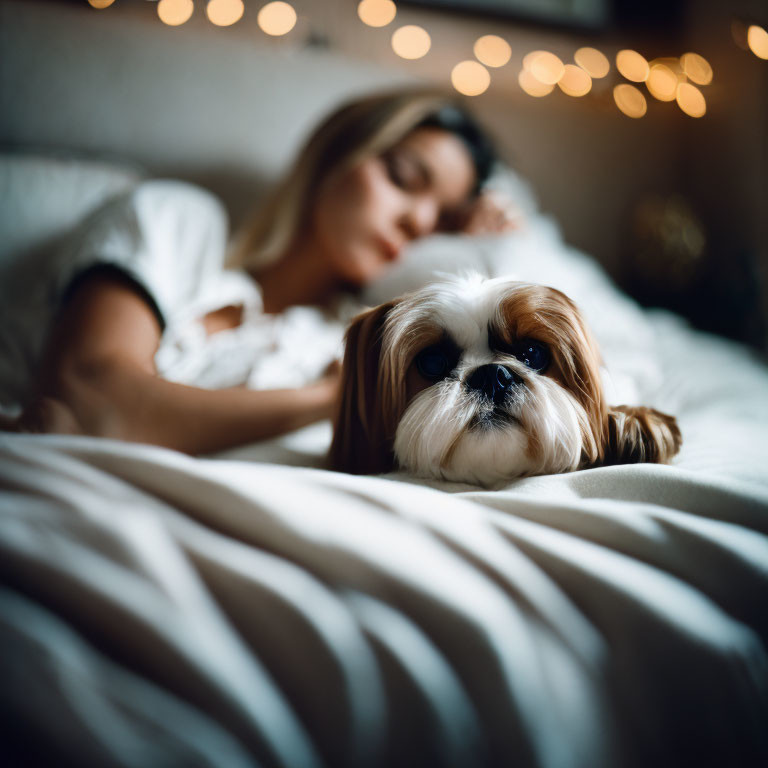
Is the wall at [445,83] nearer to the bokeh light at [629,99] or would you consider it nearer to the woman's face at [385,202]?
the bokeh light at [629,99]

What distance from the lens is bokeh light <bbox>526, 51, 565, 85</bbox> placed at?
2.60 meters

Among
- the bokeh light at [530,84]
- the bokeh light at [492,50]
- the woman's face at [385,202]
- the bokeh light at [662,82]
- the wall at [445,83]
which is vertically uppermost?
the bokeh light at [662,82]

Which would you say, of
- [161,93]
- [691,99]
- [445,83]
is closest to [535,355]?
[161,93]

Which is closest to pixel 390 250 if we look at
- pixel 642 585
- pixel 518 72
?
pixel 642 585

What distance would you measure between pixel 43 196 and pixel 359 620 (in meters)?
1.67

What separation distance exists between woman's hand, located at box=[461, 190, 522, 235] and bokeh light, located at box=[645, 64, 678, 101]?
1339mm

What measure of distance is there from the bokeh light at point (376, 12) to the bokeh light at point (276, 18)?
1.00 ft

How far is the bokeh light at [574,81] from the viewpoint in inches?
104

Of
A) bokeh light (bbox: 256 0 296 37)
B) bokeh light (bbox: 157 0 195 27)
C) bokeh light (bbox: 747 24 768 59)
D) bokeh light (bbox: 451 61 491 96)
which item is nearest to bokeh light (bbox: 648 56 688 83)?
bokeh light (bbox: 451 61 491 96)

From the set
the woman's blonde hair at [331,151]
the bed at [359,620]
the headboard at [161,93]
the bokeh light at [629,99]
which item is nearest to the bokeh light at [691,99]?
the bokeh light at [629,99]

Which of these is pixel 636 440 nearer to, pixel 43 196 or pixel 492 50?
pixel 43 196

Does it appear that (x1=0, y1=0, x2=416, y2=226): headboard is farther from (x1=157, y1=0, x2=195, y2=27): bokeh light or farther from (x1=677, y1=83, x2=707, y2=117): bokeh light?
(x1=677, y1=83, x2=707, y2=117): bokeh light

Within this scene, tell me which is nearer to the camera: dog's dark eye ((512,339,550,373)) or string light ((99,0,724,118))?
dog's dark eye ((512,339,550,373))

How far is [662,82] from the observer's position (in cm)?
255
